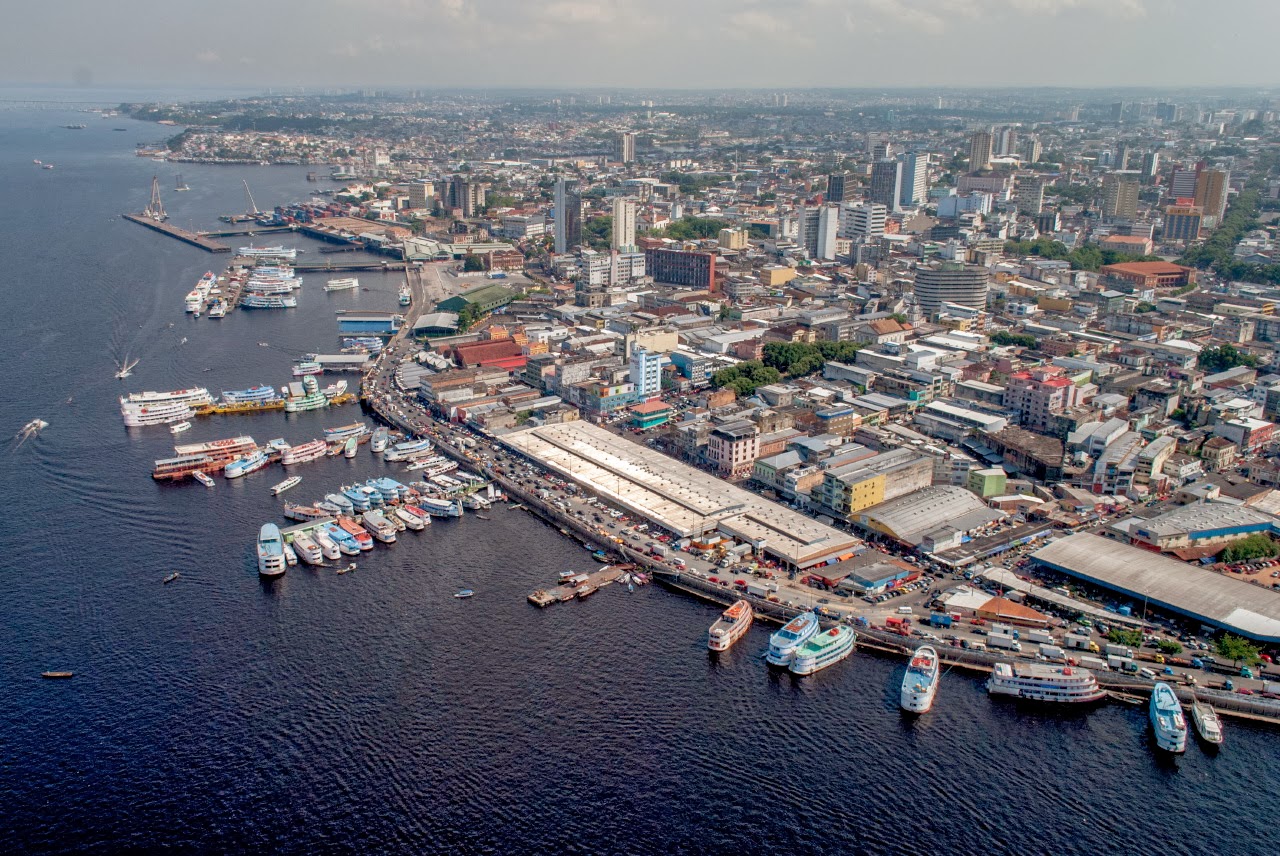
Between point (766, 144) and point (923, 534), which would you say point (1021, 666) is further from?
point (766, 144)

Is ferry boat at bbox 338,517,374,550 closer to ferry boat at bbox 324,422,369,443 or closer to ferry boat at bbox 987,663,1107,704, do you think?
ferry boat at bbox 324,422,369,443

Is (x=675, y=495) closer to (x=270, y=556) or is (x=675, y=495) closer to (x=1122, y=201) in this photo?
(x=270, y=556)

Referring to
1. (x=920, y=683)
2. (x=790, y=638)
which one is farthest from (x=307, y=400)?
(x=920, y=683)

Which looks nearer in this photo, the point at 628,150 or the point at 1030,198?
the point at 1030,198

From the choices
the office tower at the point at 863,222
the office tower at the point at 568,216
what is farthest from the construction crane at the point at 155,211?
the office tower at the point at 863,222

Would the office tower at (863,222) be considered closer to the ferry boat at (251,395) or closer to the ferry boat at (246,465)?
the ferry boat at (251,395)

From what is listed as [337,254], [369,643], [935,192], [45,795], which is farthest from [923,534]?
[935,192]
